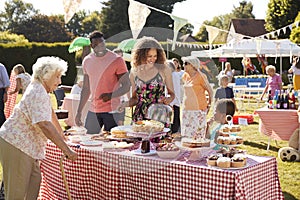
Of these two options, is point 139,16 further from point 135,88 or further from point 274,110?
point 135,88

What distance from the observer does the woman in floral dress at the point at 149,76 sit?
11.3 feet

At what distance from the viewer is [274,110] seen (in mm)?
5379

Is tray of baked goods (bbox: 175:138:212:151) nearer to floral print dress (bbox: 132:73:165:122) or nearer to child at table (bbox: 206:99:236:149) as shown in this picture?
child at table (bbox: 206:99:236:149)

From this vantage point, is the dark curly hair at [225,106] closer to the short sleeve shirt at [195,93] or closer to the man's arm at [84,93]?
the short sleeve shirt at [195,93]

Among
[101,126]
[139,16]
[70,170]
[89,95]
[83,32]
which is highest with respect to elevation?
[83,32]

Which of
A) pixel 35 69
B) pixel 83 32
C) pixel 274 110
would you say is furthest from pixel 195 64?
pixel 83 32

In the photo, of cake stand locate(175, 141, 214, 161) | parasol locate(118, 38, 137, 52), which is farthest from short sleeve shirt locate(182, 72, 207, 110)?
parasol locate(118, 38, 137, 52)

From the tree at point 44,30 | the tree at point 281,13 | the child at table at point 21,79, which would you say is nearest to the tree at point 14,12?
the tree at point 44,30

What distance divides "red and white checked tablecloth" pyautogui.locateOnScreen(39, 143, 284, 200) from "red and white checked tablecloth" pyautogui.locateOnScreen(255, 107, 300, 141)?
2.56m

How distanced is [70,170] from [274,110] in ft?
9.56

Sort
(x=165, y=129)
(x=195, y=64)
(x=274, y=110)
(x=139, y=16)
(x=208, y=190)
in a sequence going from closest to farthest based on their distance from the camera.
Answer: (x=208, y=190) < (x=165, y=129) < (x=195, y=64) < (x=274, y=110) < (x=139, y=16)

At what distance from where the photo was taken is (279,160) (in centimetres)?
525

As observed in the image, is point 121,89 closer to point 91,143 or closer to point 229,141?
point 91,143

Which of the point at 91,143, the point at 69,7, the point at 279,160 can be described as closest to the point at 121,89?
the point at 91,143
